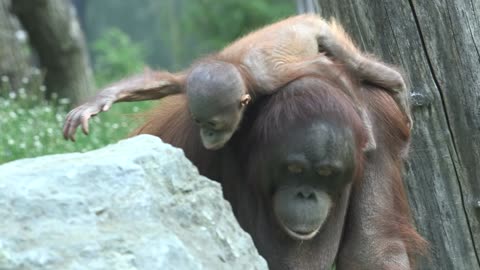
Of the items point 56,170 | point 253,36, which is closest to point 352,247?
point 253,36

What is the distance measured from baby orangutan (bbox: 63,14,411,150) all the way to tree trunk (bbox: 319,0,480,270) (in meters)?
0.23

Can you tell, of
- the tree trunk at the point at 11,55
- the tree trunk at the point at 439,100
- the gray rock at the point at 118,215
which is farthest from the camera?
the tree trunk at the point at 11,55

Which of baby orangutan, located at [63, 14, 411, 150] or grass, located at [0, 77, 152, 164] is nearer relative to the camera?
baby orangutan, located at [63, 14, 411, 150]

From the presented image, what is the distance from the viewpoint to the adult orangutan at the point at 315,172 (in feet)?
11.1

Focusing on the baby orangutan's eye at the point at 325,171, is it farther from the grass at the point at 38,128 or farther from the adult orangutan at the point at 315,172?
the grass at the point at 38,128

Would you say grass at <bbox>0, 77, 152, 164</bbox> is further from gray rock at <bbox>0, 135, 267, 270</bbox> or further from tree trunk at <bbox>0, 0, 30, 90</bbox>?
gray rock at <bbox>0, 135, 267, 270</bbox>

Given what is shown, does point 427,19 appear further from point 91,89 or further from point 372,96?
point 91,89

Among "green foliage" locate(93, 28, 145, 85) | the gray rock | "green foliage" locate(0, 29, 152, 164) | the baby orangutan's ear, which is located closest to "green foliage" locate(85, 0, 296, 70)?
"green foliage" locate(93, 28, 145, 85)

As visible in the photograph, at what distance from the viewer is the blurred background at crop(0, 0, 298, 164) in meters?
6.34

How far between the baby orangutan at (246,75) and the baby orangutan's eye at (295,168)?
243 millimetres

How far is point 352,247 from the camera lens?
3885 mm

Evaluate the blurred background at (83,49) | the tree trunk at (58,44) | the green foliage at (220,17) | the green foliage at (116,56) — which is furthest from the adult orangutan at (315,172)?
the green foliage at (220,17)

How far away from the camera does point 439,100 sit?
4117 mm

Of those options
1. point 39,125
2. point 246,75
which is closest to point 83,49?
point 39,125
